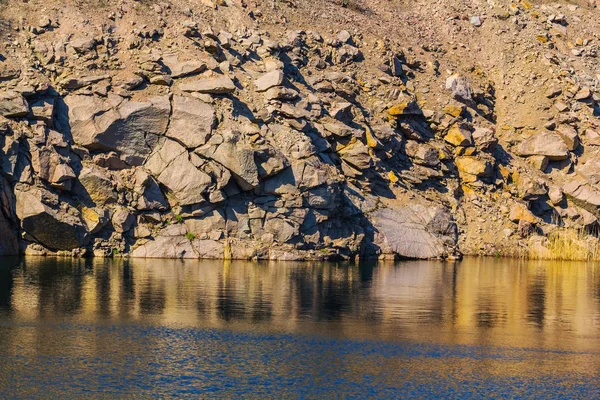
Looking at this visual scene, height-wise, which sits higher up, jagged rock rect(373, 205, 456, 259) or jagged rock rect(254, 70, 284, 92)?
jagged rock rect(254, 70, 284, 92)

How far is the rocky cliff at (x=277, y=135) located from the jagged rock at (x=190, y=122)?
0.10 m

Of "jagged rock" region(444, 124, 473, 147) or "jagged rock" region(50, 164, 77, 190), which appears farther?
"jagged rock" region(444, 124, 473, 147)

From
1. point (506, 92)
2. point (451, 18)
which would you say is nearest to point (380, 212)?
point (506, 92)

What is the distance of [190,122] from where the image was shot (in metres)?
53.8

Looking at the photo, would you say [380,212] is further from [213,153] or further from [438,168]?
[213,153]

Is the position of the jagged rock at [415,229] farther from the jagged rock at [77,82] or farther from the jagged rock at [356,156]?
the jagged rock at [77,82]

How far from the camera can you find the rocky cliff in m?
52.4

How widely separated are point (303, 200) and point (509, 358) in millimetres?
30094

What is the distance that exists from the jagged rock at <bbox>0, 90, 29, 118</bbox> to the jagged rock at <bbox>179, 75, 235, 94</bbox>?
10.1 metres

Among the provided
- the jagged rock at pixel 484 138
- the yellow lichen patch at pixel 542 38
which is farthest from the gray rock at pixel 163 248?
the yellow lichen patch at pixel 542 38

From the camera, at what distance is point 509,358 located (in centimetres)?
2544

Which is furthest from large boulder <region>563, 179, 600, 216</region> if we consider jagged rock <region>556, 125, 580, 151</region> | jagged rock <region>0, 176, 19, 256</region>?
jagged rock <region>0, 176, 19, 256</region>

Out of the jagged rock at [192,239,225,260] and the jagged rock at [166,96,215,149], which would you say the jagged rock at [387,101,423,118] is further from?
the jagged rock at [192,239,225,260]

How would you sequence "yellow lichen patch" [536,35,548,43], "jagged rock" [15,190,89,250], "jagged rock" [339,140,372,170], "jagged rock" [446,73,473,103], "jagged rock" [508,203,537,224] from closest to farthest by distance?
1. "jagged rock" [15,190,89,250]
2. "jagged rock" [339,140,372,170]
3. "jagged rock" [508,203,537,224]
4. "jagged rock" [446,73,473,103]
5. "yellow lichen patch" [536,35,548,43]
